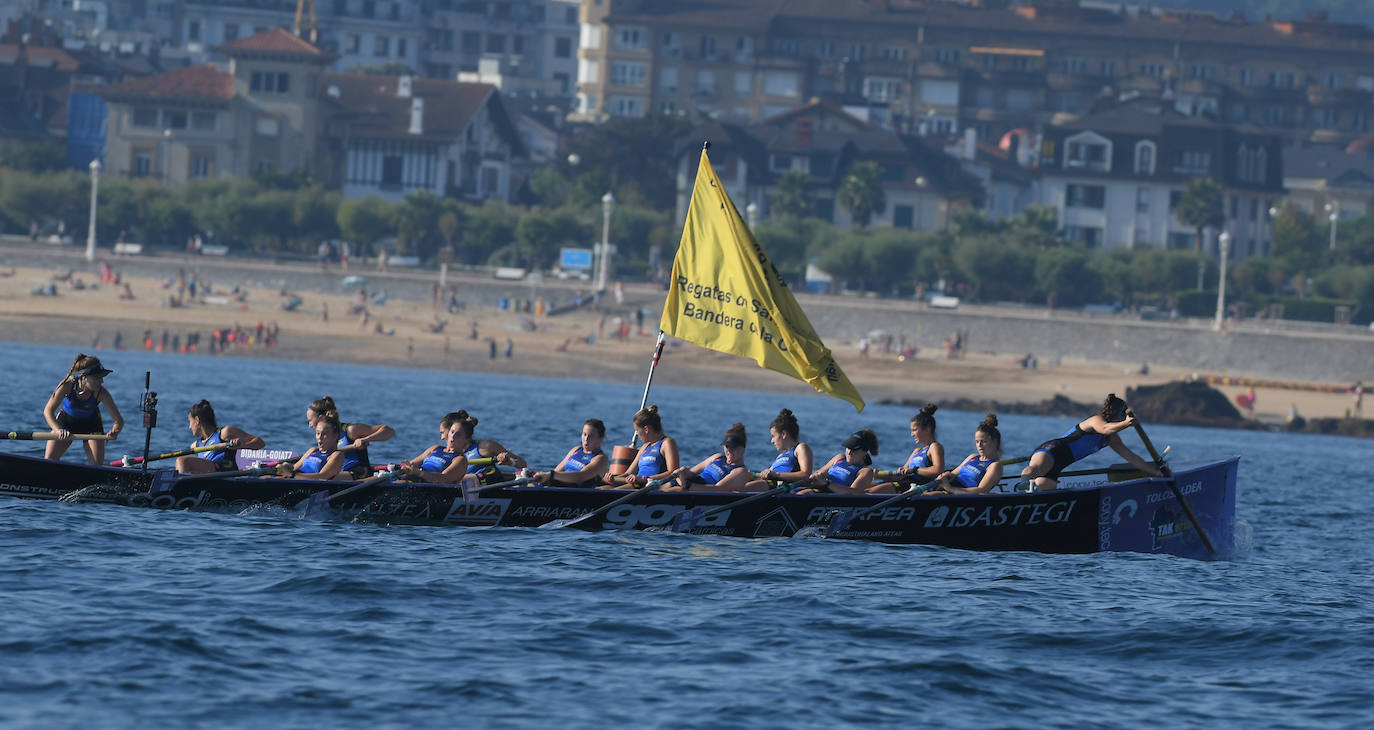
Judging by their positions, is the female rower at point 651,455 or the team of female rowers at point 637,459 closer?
the team of female rowers at point 637,459

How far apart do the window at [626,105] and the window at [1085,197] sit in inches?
1980

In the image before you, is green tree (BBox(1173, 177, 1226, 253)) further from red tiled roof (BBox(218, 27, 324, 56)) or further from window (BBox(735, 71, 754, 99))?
window (BBox(735, 71, 754, 99))

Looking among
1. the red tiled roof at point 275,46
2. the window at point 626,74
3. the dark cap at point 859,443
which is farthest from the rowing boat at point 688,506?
the window at point 626,74

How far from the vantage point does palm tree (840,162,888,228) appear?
4788 inches

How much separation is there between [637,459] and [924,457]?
3582mm

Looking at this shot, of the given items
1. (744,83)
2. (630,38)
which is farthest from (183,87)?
(744,83)

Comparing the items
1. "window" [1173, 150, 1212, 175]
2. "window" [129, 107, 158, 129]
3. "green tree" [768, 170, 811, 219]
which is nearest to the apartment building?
"window" [1173, 150, 1212, 175]

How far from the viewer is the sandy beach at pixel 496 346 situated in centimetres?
8125

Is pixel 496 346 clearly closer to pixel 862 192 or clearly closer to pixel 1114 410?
pixel 862 192

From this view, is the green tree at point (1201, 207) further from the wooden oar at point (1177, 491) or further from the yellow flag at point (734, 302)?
the yellow flag at point (734, 302)

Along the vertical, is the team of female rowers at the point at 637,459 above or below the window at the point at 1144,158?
below

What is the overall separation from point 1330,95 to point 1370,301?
260ft

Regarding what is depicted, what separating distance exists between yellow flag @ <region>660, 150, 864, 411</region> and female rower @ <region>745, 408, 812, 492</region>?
1038 mm

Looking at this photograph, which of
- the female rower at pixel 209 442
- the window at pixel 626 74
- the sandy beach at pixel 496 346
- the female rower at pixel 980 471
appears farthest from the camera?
the window at pixel 626 74
